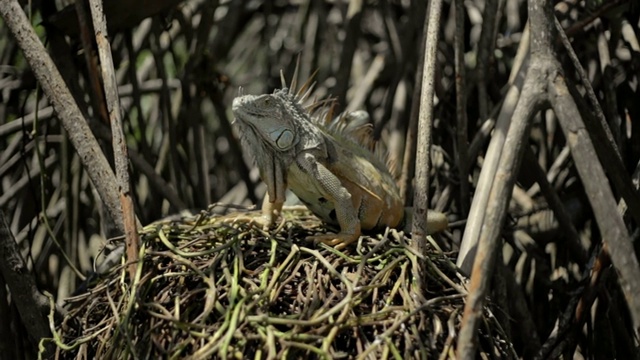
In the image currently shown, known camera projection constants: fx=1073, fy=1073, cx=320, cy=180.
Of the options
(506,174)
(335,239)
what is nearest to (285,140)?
(335,239)

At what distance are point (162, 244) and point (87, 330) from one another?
A: 37 cm

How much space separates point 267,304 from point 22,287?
119cm

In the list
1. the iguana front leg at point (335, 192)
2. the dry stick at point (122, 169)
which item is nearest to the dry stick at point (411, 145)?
the iguana front leg at point (335, 192)

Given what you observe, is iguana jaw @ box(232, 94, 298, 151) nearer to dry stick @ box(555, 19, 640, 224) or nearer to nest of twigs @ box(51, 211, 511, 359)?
nest of twigs @ box(51, 211, 511, 359)

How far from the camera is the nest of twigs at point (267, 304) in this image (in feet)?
9.93

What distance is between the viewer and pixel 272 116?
371 centimetres

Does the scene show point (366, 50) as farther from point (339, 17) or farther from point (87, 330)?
point (87, 330)

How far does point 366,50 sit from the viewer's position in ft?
23.0

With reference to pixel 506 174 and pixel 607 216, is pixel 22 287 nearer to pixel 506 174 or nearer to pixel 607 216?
pixel 506 174

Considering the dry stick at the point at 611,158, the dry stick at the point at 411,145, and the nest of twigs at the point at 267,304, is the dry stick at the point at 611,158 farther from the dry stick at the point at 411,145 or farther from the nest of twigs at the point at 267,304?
the dry stick at the point at 411,145

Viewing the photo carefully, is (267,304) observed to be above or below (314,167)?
below

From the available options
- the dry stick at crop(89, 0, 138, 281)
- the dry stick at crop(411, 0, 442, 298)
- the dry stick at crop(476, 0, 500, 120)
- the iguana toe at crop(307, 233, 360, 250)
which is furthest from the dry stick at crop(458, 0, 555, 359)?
the dry stick at crop(476, 0, 500, 120)

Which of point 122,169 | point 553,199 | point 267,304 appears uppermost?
point 122,169

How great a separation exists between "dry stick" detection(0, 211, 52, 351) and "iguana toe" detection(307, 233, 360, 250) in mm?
1075
